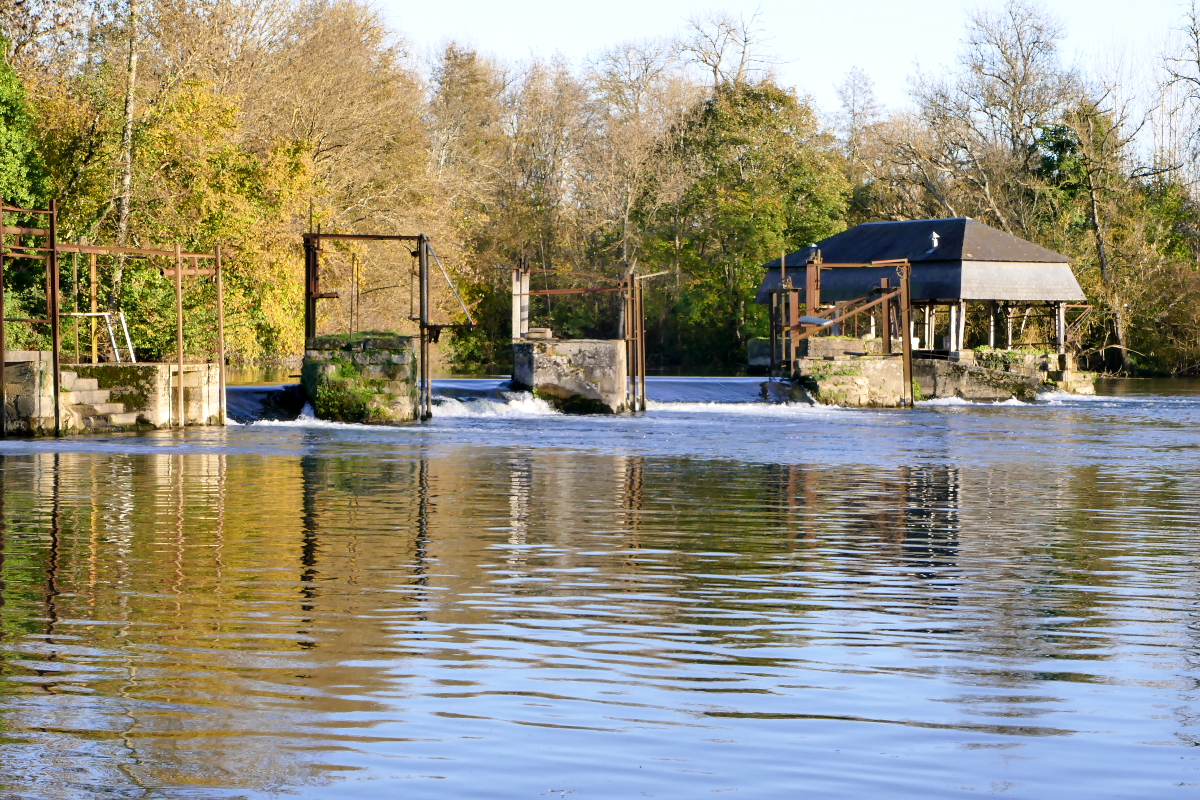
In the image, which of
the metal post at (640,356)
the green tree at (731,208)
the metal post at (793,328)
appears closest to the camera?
the metal post at (640,356)

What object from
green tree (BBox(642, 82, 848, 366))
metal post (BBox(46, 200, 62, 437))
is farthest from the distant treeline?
metal post (BBox(46, 200, 62, 437))

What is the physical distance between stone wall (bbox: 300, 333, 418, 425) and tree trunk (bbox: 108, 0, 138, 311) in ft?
21.9

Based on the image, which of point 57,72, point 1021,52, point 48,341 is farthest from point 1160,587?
point 1021,52

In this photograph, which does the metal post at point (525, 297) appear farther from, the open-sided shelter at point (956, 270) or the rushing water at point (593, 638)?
the open-sided shelter at point (956, 270)

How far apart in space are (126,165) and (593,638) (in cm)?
2786

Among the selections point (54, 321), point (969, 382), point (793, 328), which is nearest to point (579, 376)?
point (793, 328)

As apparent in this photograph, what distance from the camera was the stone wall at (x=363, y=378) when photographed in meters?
28.4

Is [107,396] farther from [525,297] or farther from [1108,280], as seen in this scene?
[1108,280]

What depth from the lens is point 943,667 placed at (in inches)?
281

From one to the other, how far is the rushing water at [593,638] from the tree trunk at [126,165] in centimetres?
1591

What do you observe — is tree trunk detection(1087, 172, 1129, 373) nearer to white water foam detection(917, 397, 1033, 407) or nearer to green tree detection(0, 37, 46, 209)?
white water foam detection(917, 397, 1033, 407)

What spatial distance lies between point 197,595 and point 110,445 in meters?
14.4

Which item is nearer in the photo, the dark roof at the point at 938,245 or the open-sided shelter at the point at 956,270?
the open-sided shelter at the point at 956,270

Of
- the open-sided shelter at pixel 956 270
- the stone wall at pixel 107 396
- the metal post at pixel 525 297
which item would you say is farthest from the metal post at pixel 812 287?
the stone wall at pixel 107 396
